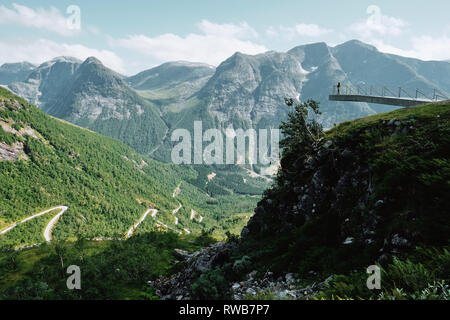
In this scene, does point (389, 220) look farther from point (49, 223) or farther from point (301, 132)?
point (49, 223)

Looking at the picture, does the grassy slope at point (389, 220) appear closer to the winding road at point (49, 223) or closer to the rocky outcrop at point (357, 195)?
the rocky outcrop at point (357, 195)

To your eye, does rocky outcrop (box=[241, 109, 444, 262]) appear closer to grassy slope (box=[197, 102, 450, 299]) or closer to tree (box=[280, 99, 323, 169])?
grassy slope (box=[197, 102, 450, 299])

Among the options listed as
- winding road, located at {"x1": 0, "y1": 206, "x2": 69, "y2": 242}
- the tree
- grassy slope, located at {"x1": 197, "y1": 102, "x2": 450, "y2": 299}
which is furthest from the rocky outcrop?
winding road, located at {"x1": 0, "y1": 206, "x2": 69, "y2": 242}

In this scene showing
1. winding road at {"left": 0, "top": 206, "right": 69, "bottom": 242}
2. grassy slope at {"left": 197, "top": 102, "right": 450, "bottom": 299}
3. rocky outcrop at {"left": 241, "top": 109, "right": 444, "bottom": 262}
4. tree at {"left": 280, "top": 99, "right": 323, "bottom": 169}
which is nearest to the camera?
grassy slope at {"left": 197, "top": 102, "right": 450, "bottom": 299}

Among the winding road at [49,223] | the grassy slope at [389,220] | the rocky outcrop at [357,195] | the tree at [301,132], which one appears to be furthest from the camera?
the winding road at [49,223]

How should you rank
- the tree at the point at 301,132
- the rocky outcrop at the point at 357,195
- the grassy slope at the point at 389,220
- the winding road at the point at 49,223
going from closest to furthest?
the grassy slope at the point at 389,220
the rocky outcrop at the point at 357,195
the tree at the point at 301,132
the winding road at the point at 49,223

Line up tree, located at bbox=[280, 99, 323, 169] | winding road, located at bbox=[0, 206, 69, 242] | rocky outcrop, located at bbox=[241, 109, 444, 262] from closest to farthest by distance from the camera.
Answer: rocky outcrop, located at bbox=[241, 109, 444, 262] → tree, located at bbox=[280, 99, 323, 169] → winding road, located at bbox=[0, 206, 69, 242]

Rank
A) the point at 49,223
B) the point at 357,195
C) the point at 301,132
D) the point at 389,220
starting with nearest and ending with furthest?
the point at 389,220 < the point at 357,195 < the point at 301,132 < the point at 49,223

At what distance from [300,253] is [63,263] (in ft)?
239

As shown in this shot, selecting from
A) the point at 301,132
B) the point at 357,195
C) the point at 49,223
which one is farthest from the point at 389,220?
the point at 49,223

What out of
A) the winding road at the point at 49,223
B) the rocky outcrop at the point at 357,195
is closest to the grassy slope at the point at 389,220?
the rocky outcrop at the point at 357,195

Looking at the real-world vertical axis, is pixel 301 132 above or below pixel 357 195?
above

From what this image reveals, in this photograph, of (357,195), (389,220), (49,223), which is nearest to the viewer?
(389,220)
